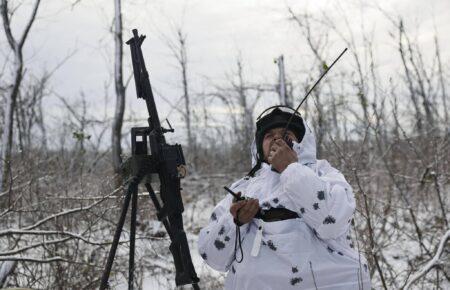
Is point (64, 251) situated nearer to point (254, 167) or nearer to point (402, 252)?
point (254, 167)

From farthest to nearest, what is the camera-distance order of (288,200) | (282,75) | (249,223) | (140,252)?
(282,75), (140,252), (249,223), (288,200)

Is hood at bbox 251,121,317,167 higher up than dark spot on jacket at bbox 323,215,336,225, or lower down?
higher up

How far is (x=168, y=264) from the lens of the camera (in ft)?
18.9

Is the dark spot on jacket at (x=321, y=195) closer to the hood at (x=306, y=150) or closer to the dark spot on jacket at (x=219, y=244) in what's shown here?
the hood at (x=306, y=150)

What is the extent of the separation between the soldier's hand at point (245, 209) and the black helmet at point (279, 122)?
1.28ft

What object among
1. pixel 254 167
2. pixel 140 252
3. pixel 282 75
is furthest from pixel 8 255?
pixel 282 75

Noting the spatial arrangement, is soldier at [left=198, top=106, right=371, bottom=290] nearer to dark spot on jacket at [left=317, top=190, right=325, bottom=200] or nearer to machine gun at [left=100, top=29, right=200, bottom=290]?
dark spot on jacket at [left=317, top=190, right=325, bottom=200]

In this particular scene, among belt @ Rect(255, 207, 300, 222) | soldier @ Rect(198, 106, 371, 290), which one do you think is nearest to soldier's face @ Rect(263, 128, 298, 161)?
soldier @ Rect(198, 106, 371, 290)

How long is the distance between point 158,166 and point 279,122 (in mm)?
654

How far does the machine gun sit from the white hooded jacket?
0.30 metres

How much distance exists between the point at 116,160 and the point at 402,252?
6146 millimetres

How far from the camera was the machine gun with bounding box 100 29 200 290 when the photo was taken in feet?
7.46

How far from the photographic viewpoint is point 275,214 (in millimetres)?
1990

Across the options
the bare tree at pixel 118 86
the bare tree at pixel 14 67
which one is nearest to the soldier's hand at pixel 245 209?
the bare tree at pixel 14 67
